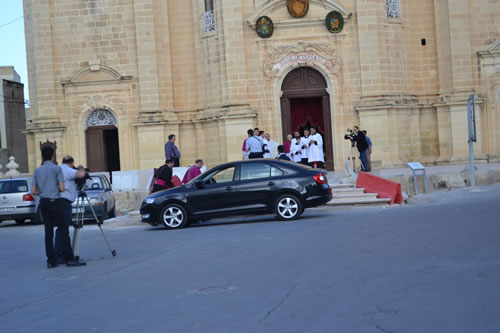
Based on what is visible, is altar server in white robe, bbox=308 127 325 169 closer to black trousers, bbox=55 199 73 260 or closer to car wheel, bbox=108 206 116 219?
car wheel, bbox=108 206 116 219

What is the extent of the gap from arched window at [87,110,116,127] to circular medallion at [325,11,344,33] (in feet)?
33.3

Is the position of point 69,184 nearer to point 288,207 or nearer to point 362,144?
point 288,207

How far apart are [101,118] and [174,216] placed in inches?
646

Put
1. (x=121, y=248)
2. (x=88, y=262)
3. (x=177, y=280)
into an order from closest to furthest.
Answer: (x=177, y=280)
(x=88, y=262)
(x=121, y=248)

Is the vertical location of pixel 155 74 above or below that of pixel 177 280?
above

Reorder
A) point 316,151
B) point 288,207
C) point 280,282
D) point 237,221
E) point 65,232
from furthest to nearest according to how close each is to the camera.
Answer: point 316,151
point 237,221
point 288,207
point 65,232
point 280,282

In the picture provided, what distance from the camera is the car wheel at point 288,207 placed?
1781 cm

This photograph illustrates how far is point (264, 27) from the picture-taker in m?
31.3

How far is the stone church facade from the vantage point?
3109cm

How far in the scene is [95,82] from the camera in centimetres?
3319

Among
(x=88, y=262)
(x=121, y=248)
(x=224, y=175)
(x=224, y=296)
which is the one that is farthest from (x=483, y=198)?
(x=224, y=296)

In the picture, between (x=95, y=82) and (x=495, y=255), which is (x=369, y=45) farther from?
(x=495, y=255)

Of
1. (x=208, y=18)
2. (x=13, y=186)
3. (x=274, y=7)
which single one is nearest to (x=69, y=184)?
(x=13, y=186)

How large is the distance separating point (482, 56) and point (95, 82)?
16.3 m
